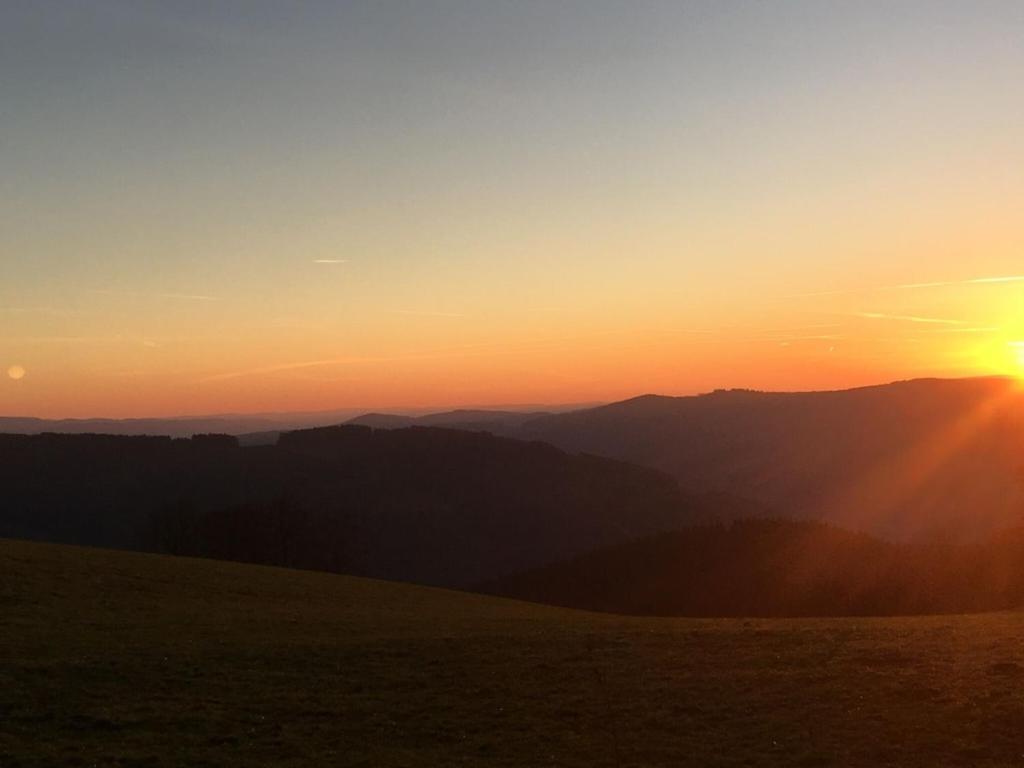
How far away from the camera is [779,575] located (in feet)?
260

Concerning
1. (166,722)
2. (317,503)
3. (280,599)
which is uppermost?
(166,722)

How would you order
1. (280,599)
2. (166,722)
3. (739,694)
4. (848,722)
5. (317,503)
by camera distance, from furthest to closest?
(317,503), (280,599), (739,694), (166,722), (848,722)

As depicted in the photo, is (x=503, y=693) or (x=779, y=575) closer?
(x=503, y=693)

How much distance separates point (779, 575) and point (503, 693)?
6668 centimetres

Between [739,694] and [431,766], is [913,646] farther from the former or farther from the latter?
[431,766]

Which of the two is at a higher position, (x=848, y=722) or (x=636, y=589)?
(x=848, y=722)

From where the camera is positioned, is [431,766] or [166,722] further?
[166,722]

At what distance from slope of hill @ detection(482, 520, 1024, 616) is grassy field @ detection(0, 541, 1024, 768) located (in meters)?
31.1

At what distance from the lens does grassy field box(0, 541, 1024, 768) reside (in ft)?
47.9

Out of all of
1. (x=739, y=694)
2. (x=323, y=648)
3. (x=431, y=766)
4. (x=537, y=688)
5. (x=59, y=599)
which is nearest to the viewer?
(x=431, y=766)

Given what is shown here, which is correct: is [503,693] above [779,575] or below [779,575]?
above

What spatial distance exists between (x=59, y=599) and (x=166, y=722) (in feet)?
59.9

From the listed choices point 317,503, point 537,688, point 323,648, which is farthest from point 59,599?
point 317,503

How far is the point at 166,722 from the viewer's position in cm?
1656
